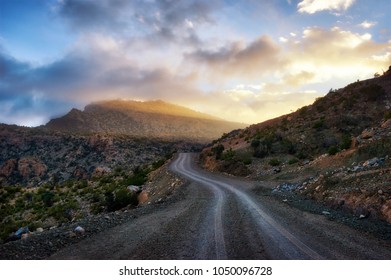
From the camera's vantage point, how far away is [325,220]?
12.4 metres

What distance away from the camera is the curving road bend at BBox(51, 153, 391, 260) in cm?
795

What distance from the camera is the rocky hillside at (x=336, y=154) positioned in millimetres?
15133

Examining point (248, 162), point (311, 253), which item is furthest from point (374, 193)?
point (248, 162)

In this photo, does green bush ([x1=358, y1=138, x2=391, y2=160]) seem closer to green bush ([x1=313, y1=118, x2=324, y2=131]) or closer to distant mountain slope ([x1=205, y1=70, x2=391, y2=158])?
distant mountain slope ([x1=205, y1=70, x2=391, y2=158])

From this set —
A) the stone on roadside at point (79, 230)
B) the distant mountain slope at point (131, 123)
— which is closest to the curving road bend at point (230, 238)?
the stone on roadside at point (79, 230)

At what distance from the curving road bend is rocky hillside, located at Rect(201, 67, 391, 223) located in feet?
10.2

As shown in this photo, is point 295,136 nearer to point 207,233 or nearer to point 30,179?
point 207,233

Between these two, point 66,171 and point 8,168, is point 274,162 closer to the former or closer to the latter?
point 66,171

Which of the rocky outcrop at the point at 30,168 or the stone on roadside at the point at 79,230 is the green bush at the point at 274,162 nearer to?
the stone on roadside at the point at 79,230

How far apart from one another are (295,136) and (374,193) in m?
30.3

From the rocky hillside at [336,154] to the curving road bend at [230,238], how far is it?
311cm

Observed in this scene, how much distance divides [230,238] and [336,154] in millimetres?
19666

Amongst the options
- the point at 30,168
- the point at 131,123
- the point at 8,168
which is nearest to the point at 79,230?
the point at 30,168

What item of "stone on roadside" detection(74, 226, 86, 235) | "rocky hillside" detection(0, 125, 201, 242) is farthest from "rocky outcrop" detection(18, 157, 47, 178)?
A: "stone on roadside" detection(74, 226, 86, 235)
